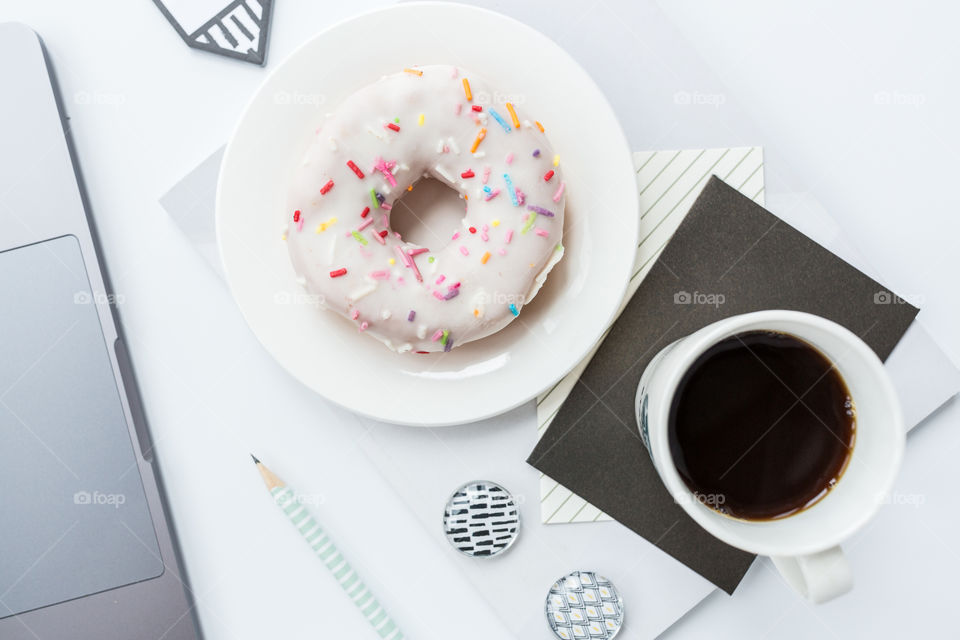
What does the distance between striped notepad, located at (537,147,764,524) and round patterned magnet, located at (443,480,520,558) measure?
5 centimetres

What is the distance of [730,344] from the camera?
0.76 meters

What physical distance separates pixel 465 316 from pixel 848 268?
53cm

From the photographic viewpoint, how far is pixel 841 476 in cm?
74

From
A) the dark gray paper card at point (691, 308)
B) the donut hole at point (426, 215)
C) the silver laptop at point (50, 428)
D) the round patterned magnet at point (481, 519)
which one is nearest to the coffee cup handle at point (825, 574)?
the dark gray paper card at point (691, 308)

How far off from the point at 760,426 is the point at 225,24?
34.3 inches

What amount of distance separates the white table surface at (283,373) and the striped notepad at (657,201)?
67mm

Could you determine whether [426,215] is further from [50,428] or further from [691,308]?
[50,428]

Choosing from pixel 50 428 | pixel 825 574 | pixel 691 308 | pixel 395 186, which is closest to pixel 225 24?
pixel 395 186

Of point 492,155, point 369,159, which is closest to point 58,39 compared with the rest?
point 369,159

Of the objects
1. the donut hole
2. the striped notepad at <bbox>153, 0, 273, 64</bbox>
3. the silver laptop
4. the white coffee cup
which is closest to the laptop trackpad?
the silver laptop

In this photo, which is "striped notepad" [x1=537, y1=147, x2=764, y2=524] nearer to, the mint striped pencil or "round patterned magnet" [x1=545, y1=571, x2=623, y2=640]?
"round patterned magnet" [x1=545, y1=571, x2=623, y2=640]

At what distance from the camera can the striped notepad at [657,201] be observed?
3.05 ft

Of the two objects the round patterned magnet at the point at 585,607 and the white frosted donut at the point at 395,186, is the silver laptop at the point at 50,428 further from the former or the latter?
the round patterned magnet at the point at 585,607

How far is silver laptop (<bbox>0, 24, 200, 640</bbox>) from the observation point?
3.10 feet
